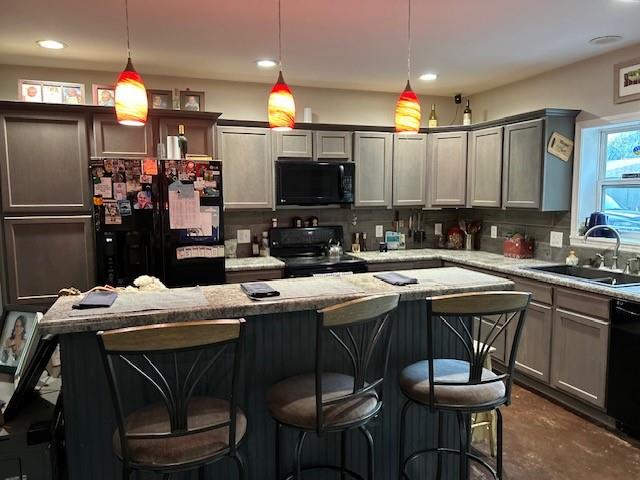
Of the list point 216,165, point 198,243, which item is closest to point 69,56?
point 216,165

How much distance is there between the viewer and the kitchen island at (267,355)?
1.62 m

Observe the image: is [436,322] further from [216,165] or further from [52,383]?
[216,165]

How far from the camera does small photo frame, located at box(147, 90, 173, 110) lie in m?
3.65

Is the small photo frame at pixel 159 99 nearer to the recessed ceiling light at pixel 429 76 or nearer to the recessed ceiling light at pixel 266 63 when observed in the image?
the recessed ceiling light at pixel 266 63

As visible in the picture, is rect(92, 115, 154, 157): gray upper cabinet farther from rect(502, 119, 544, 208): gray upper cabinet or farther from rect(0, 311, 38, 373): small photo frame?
rect(502, 119, 544, 208): gray upper cabinet

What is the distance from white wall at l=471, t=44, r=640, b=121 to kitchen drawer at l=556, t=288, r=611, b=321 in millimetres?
1444

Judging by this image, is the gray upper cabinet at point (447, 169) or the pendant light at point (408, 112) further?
the gray upper cabinet at point (447, 169)

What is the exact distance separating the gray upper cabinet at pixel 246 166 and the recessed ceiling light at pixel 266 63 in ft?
1.86

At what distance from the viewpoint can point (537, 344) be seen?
3432 mm

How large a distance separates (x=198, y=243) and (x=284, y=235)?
110cm

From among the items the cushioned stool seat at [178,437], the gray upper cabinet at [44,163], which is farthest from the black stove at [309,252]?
the cushioned stool seat at [178,437]

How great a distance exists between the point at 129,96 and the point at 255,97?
7.79 feet

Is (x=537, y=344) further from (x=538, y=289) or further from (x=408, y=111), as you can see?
(x=408, y=111)

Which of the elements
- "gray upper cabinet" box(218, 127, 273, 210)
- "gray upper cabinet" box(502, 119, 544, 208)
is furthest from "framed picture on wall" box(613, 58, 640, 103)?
"gray upper cabinet" box(218, 127, 273, 210)
